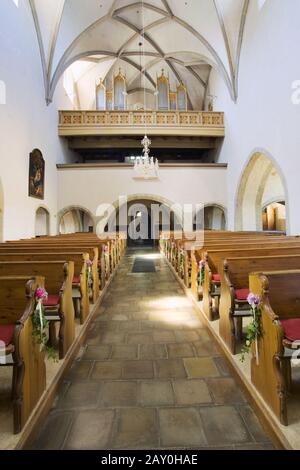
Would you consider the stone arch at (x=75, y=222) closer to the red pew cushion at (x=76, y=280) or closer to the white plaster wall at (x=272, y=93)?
the white plaster wall at (x=272, y=93)

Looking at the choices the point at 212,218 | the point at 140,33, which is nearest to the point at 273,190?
the point at 212,218

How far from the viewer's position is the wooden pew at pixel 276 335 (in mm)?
1794

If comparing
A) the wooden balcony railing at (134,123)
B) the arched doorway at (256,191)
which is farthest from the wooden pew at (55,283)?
the wooden balcony railing at (134,123)

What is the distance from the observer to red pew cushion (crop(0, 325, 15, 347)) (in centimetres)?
187

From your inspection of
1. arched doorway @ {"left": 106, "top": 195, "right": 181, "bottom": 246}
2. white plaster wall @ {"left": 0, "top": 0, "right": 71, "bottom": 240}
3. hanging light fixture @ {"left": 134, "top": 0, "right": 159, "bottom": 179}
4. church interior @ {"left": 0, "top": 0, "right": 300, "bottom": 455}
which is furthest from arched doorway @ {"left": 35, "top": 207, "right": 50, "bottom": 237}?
Result: arched doorway @ {"left": 106, "top": 195, "right": 181, "bottom": 246}

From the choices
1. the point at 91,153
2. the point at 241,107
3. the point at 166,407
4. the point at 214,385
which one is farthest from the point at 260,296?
the point at 91,153

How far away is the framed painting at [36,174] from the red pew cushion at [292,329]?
30.4 ft

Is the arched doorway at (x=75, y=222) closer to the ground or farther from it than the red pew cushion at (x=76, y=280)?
farther from it

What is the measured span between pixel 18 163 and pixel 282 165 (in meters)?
7.96

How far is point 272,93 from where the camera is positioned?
8.52 m

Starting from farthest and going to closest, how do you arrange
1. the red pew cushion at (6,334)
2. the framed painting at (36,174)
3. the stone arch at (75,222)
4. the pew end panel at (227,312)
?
the stone arch at (75,222), the framed painting at (36,174), the pew end panel at (227,312), the red pew cushion at (6,334)

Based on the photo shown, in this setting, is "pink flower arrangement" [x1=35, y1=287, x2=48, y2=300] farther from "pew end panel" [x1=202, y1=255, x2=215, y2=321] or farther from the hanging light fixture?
the hanging light fixture

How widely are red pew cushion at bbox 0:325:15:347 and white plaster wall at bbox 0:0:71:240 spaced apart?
255 inches
